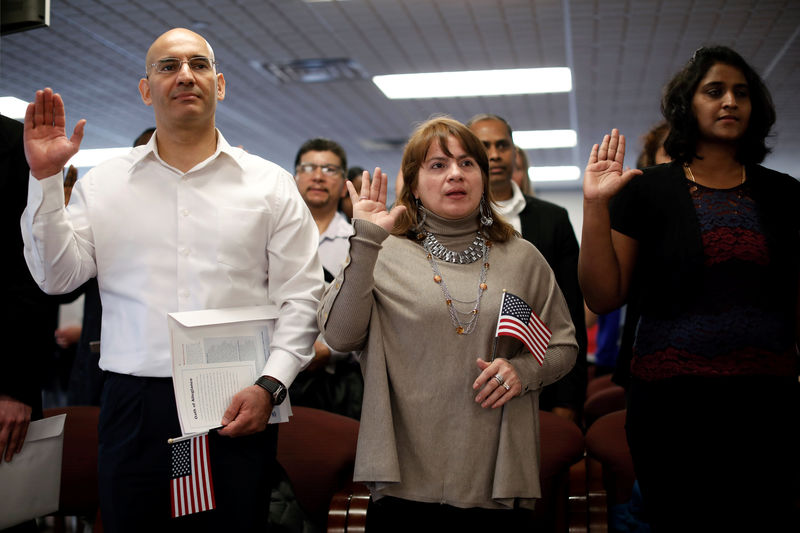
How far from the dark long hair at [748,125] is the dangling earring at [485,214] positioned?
557 millimetres

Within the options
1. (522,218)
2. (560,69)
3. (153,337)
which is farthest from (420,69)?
(153,337)

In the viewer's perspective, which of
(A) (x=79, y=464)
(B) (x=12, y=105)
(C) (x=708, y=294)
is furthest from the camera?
(B) (x=12, y=105)

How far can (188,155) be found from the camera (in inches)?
77.0

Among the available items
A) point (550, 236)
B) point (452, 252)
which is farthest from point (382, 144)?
point (452, 252)

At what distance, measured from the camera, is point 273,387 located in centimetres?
179

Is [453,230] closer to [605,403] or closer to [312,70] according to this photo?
[605,403]

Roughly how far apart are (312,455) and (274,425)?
23.2 inches

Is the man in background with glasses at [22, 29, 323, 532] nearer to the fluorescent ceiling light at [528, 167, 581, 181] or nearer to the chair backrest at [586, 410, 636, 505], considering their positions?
the chair backrest at [586, 410, 636, 505]

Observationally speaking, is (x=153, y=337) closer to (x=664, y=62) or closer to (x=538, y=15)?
(x=538, y=15)

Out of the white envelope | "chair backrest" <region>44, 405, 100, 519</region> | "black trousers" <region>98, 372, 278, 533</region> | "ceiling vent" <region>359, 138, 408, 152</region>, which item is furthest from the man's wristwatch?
"ceiling vent" <region>359, 138, 408, 152</region>

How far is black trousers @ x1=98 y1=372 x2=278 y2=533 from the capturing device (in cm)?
176

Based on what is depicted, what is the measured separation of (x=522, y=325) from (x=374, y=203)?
Result: 48cm

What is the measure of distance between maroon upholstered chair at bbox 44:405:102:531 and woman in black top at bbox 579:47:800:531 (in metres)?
1.84

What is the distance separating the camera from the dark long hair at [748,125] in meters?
A: 2.03
